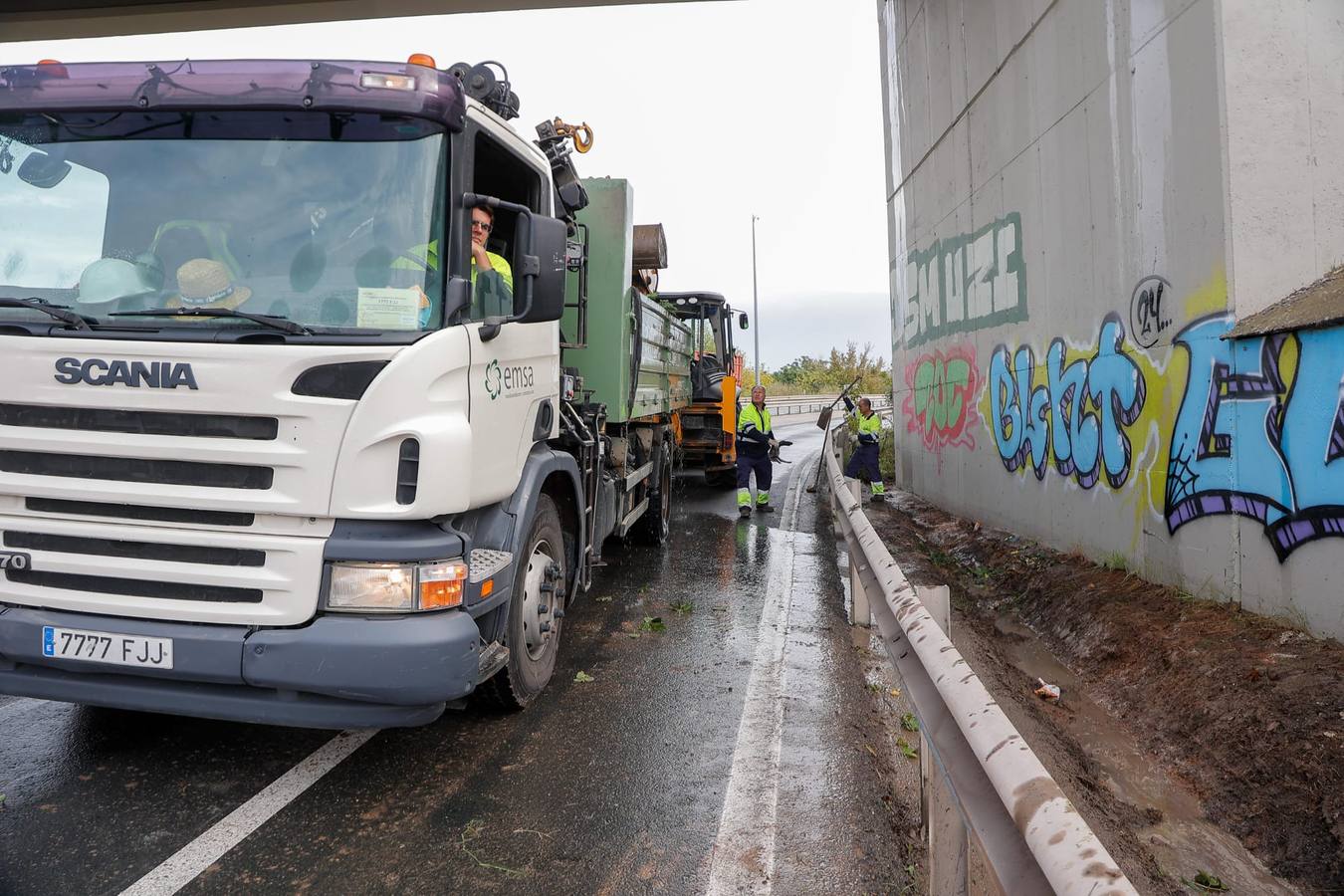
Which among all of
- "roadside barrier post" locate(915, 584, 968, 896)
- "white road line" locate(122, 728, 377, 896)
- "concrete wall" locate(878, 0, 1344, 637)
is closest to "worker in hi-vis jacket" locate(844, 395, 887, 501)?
"concrete wall" locate(878, 0, 1344, 637)

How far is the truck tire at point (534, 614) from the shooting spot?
Answer: 12.9ft

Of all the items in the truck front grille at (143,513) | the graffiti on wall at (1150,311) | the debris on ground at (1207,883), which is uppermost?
the graffiti on wall at (1150,311)

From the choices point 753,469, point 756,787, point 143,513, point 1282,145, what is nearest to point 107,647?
point 143,513

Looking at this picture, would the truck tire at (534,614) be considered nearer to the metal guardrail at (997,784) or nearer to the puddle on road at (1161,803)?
the metal guardrail at (997,784)

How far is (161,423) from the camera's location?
304 centimetres

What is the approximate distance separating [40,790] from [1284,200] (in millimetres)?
6811

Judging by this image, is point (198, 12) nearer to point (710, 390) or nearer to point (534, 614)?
point (710, 390)

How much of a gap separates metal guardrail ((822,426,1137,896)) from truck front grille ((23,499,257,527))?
95.1 inches

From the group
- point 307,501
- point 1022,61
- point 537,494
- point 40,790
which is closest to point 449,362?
point 307,501

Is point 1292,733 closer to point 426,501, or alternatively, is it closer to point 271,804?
point 426,501

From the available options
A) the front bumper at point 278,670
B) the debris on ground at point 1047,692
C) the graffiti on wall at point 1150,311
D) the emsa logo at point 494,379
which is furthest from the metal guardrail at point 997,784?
the graffiti on wall at point 1150,311

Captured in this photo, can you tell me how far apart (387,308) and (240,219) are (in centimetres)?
72

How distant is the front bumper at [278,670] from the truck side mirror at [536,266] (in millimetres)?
1347

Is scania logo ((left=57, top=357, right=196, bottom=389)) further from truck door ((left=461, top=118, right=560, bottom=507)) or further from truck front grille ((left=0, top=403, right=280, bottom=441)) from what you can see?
truck door ((left=461, top=118, right=560, bottom=507))
